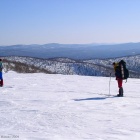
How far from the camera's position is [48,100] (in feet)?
42.3

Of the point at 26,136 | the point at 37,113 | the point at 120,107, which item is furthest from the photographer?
the point at 120,107

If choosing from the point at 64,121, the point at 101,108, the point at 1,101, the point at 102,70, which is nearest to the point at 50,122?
the point at 64,121

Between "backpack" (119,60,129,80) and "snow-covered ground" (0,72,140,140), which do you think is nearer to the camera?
"snow-covered ground" (0,72,140,140)

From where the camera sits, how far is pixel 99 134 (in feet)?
24.8

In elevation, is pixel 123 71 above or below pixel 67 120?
above

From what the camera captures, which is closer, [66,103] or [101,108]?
[101,108]

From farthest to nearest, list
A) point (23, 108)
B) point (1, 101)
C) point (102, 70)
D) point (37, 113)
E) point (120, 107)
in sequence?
point (102, 70) < point (1, 101) < point (120, 107) < point (23, 108) < point (37, 113)

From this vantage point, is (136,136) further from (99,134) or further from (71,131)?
(71,131)

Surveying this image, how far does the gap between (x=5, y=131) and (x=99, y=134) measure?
230 centimetres

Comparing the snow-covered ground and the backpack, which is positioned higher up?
the backpack

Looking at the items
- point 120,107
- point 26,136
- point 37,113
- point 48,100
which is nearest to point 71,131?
point 26,136

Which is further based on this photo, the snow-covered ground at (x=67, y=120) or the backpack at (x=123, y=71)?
the backpack at (x=123, y=71)

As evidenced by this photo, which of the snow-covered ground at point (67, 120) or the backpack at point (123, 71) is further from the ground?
the backpack at point (123, 71)

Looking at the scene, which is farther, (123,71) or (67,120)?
(123,71)
